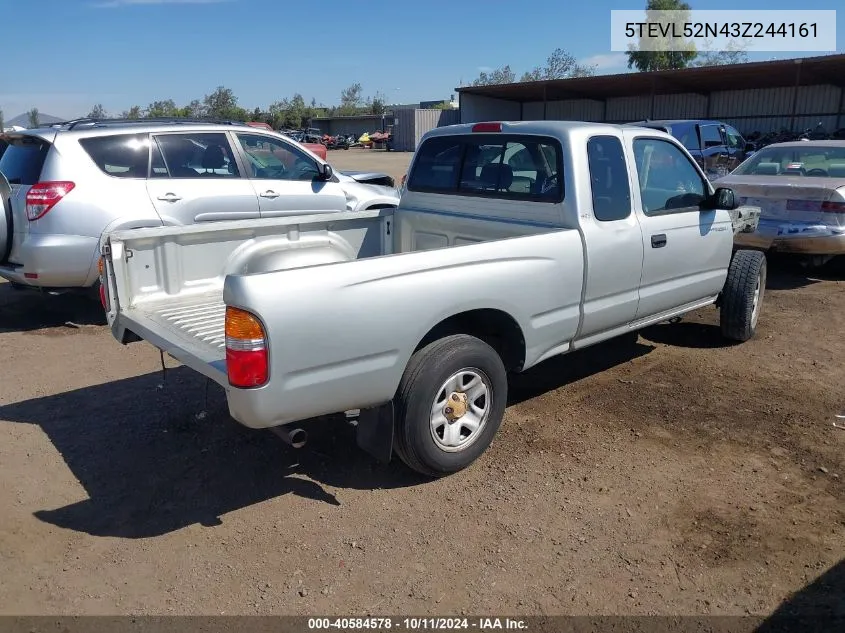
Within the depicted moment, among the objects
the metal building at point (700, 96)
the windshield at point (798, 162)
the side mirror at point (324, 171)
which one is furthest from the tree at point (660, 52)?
the side mirror at point (324, 171)

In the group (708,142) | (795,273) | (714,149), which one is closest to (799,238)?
(795,273)

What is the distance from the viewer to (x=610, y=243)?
14.9 feet

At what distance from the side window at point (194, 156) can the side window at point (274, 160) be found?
0.22m

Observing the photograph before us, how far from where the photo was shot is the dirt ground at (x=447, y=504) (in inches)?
120

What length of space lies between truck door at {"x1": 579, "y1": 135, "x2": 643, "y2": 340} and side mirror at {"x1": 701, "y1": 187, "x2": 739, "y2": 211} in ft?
3.21

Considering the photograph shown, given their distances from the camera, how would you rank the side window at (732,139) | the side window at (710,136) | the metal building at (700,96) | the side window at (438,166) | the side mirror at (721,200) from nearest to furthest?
the side window at (438,166)
the side mirror at (721,200)
the side window at (710,136)
the side window at (732,139)
the metal building at (700,96)

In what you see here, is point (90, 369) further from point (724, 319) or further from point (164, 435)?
point (724, 319)

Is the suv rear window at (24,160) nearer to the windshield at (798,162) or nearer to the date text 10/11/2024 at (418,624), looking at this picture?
the date text 10/11/2024 at (418,624)

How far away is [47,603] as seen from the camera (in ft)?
9.76

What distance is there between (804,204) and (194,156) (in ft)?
22.4

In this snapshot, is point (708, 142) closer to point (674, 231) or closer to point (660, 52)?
point (674, 231)

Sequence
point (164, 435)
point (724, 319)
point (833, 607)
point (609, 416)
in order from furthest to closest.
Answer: point (724, 319) → point (609, 416) → point (164, 435) → point (833, 607)

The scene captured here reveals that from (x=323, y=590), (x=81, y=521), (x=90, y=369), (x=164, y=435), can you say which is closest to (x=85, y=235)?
(x=90, y=369)

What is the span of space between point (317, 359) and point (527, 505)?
1418 mm
